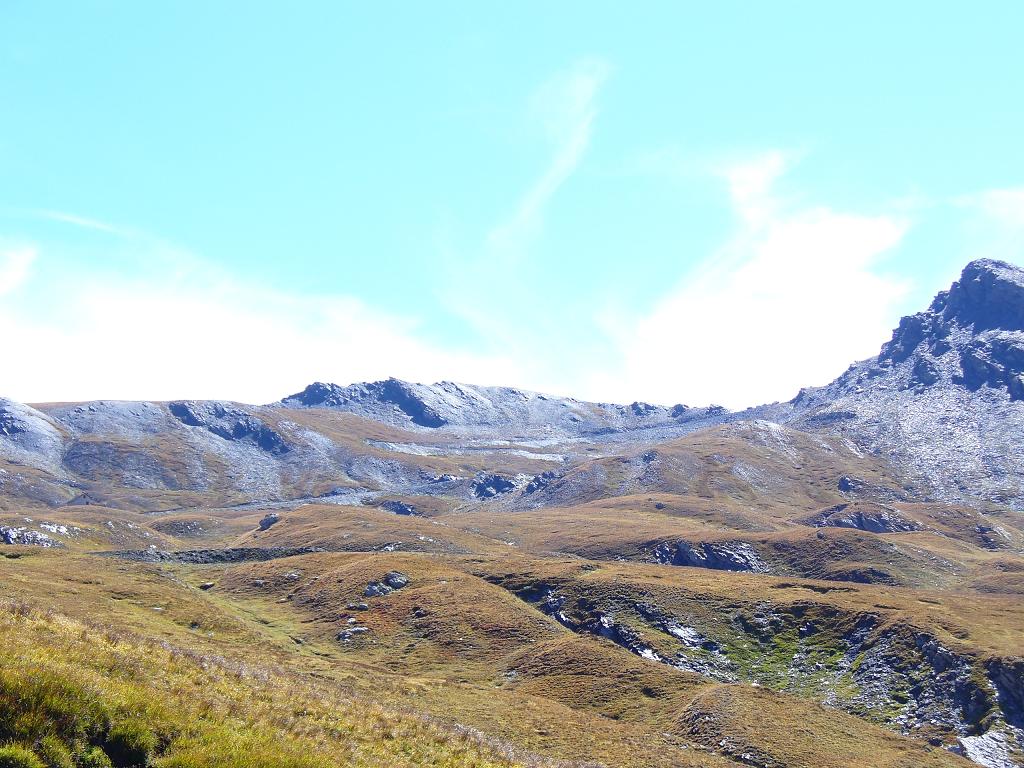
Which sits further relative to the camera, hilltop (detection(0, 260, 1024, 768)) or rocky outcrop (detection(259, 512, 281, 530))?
rocky outcrop (detection(259, 512, 281, 530))

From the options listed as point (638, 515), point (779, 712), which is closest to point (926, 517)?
point (638, 515)

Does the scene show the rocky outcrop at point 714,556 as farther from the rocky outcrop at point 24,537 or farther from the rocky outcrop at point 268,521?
the rocky outcrop at point 24,537

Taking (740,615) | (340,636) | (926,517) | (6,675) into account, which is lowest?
(340,636)

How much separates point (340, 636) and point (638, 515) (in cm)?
13055

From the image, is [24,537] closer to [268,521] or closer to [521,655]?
[268,521]

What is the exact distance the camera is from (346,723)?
81.8 ft

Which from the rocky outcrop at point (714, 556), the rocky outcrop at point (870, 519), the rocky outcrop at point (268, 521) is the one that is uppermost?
the rocky outcrop at point (870, 519)

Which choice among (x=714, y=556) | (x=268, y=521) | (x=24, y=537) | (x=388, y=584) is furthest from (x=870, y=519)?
(x=24, y=537)

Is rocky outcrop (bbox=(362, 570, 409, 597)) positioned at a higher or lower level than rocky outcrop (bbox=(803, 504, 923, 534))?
lower

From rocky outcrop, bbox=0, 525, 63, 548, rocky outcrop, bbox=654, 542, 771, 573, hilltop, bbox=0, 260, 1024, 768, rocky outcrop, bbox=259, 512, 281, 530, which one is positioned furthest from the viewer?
rocky outcrop, bbox=259, 512, 281, 530

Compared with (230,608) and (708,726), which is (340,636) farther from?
(708,726)

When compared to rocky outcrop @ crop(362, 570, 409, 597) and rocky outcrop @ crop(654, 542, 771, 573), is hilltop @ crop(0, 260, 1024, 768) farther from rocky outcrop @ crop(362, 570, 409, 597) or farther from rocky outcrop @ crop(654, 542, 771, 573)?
rocky outcrop @ crop(654, 542, 771, 573)

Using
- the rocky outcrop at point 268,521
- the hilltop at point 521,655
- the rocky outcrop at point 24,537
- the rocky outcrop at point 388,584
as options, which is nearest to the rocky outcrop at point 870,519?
the hilltop at point 521,655

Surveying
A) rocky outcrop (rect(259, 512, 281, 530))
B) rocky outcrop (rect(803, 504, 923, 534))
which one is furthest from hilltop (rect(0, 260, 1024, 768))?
rocky outcrop (rect(803, 504, 923, 534))
